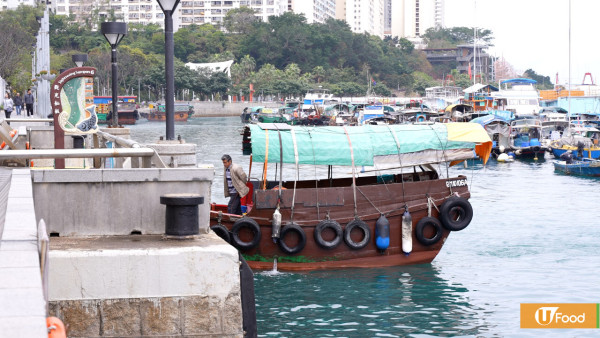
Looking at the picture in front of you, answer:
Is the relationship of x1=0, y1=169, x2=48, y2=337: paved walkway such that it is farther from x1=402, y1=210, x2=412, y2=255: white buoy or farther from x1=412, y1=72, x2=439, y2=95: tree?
x1=412, y1=72, x2=439, y2=95: tree

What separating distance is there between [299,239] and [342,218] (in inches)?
41.4

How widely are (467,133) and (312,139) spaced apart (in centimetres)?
388

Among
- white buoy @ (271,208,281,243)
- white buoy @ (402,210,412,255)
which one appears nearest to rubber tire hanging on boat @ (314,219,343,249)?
white buoy @ (271,208,281,243)

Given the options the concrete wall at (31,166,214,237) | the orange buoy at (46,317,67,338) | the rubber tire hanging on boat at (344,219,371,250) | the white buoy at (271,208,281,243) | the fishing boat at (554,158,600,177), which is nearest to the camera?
the orange buoy at (46,317,67,338)

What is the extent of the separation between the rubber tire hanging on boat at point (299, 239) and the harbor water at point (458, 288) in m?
0.59

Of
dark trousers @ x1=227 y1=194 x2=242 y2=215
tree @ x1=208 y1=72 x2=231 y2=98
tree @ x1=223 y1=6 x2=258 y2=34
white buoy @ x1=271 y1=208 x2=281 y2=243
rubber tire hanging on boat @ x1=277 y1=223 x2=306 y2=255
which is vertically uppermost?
tree @ x1=223 y1=6 x2=258 y2=34

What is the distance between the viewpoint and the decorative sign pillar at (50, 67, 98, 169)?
13570mm

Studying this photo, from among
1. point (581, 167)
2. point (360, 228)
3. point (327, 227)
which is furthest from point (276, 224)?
point (581, 167)

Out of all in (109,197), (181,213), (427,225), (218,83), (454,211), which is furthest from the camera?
(218,83)

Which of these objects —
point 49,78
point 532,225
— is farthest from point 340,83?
point 532,225

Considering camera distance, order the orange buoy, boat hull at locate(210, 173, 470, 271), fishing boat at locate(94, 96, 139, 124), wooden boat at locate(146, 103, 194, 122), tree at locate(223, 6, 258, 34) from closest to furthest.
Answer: the orange buoy
boat hull at locate(210, 173, 470, 271)
fishing boat at locate(94, 96, 139, 124)
wooden boat at locate(146, 103, 194, 122)
tree at locate(223, 6, 258, 34)

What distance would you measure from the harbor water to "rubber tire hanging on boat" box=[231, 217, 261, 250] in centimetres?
80

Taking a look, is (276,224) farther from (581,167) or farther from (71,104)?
(581,167)

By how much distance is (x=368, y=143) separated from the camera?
17578 mm
